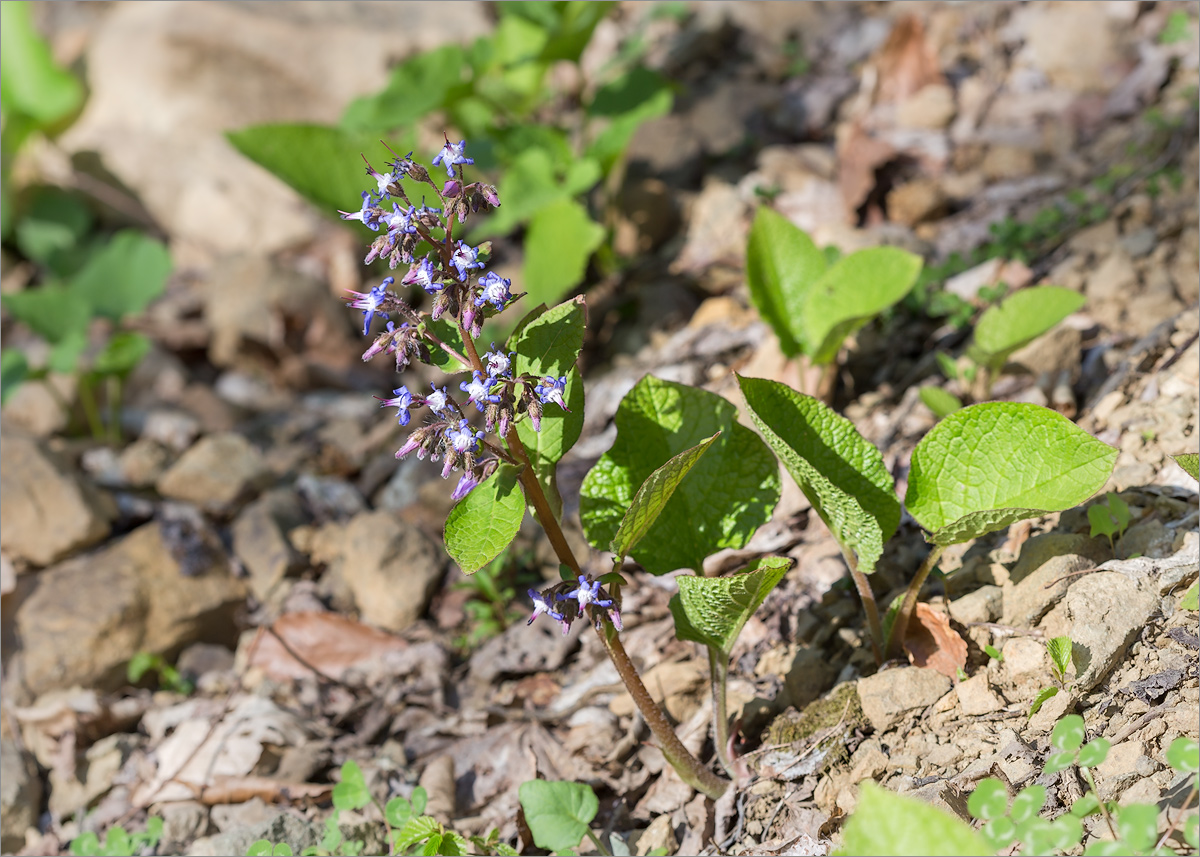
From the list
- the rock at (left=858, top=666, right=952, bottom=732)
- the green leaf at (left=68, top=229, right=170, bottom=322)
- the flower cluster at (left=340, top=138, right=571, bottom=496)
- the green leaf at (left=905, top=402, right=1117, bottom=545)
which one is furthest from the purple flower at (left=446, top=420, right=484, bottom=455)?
the green leaf at (left=68, top=229, right=170, bottom=322)

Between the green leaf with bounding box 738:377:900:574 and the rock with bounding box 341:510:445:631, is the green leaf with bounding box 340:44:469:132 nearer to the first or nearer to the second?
the rock with bounding box 341:510:445:631

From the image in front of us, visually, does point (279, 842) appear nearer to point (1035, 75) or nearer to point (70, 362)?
point (70, 362)

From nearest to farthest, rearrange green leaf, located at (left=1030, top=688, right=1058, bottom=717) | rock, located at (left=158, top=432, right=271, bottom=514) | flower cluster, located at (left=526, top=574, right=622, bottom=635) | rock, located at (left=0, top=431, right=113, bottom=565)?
flower cluster, located at (left=526, top=574, right=622, bottom=635) → green leaf, located at (left=1030, top=688, right=1058, bottom=717) → rock, located at (left=0, top=431, right=113, bottom=565) → rock, located at (left=158, top=432, right=271, bottom=514)

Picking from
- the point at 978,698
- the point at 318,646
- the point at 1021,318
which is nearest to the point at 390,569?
the point at 318,646

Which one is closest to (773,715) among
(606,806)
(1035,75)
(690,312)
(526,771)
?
(606,806)

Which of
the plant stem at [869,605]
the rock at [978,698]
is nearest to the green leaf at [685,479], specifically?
the plant stem at [869,605]

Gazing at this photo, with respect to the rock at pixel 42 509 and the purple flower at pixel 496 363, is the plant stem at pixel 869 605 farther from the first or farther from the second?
the rock at pixel 42 509
